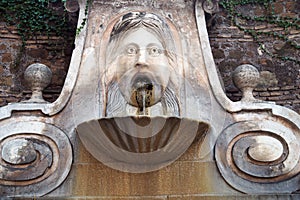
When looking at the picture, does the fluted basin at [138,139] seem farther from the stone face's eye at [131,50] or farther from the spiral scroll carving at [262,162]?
the stone face's eye at [131,50]

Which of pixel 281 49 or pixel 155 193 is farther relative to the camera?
pixel 281 49

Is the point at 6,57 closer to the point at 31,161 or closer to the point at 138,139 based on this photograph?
the point at 31,161

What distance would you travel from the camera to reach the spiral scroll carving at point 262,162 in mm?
4281

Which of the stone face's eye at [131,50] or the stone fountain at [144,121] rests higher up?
the stone face's eye at [131,50]

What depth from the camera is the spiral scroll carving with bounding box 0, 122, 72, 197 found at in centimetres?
423

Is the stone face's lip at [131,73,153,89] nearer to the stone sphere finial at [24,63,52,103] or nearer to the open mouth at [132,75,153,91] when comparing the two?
the open mouth at [132,75,153,91]

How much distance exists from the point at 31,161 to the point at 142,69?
1148mm

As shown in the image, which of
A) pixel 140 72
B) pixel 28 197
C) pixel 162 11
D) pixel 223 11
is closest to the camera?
pixel 28 197

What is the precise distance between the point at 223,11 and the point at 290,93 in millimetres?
1261

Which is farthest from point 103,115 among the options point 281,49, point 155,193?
point 281,49

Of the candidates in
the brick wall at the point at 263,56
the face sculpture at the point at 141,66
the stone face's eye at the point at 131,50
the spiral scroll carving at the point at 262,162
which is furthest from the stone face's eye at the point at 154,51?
the brick wall at the point at 263,56

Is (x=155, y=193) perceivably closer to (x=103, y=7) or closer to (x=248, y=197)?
(x=248, y=197)

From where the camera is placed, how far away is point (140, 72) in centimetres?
443

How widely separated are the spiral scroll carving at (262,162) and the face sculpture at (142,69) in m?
0.70
